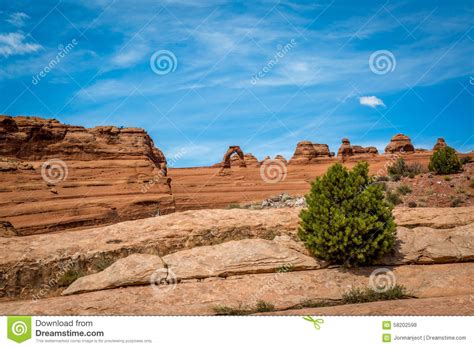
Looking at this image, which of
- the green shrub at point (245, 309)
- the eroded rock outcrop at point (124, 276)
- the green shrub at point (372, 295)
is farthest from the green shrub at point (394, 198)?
the eroded rock outcrop at point (124, 276)

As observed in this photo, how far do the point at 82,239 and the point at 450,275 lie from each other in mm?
9066

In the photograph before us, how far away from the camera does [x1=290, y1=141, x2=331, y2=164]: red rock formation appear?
6006 centimetres

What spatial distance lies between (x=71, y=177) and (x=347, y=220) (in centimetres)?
2237

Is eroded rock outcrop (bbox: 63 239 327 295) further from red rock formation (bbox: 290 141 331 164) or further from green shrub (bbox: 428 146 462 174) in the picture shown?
red rock formation (bbox: 290 141 331 164)

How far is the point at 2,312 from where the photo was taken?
757 cm

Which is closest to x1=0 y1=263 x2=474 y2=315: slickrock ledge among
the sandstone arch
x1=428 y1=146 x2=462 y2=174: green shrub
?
x1=428 y1=146 x2=462 y2=174: green shrub

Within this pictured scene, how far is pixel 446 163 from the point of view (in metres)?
25.1

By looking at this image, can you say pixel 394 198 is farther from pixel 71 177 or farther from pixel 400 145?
pixel 400 145

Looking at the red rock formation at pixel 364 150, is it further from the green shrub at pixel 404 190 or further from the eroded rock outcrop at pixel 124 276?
the eroded rock outcrop at pixel 124 276

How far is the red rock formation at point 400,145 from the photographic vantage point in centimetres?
6292

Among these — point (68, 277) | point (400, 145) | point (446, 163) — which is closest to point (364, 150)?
point (400, 145)

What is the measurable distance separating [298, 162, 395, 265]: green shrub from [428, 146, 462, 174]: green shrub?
17605mm
